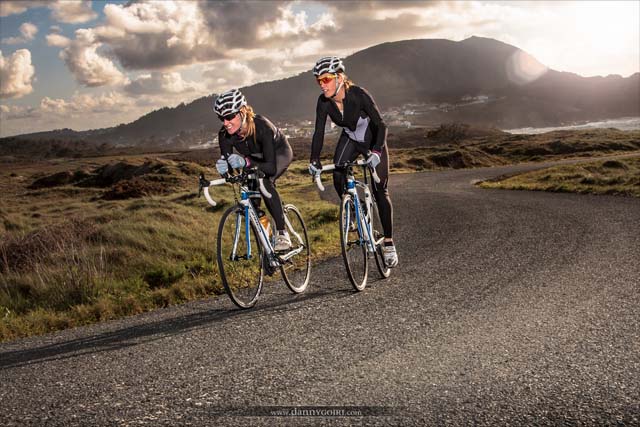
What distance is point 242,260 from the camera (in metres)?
6.66

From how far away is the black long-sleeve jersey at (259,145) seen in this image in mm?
6613

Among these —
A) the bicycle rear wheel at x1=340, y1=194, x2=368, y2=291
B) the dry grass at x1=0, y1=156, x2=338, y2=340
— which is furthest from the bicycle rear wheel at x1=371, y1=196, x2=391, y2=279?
the dry grass at x1=0, y1=156, x2=338, y2=340

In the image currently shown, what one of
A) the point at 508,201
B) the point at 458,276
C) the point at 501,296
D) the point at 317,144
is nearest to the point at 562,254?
the point at 458,276

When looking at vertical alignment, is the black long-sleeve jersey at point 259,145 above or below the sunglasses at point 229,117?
below

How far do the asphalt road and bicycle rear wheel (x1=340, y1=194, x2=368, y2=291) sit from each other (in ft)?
0.96

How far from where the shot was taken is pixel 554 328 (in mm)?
5250

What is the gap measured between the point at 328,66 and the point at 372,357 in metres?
3.93

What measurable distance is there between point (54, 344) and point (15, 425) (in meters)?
2.12

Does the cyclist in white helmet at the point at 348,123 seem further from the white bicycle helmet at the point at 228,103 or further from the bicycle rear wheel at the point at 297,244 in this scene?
the white bicycle helmet at the point at 228,103

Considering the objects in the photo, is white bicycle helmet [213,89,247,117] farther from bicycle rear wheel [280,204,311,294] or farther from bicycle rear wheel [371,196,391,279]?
bicycle rear wheel [371,196,391,279]

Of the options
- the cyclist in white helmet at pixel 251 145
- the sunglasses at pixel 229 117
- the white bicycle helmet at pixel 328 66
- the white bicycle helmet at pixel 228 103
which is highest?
the white bicycle helmet at pixel 328 66

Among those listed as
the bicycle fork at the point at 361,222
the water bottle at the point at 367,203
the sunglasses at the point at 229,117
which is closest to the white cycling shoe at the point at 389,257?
the bicycle fork at the point at 361,222

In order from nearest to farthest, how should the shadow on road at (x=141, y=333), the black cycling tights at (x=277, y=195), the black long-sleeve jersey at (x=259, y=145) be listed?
the shadow on road at (x=141, y=333) < the black long-sleeve jersey at (x=259, y=145) < the black cycling tights at (x=277, y=195)

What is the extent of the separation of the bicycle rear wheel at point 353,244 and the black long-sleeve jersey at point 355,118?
85cm
